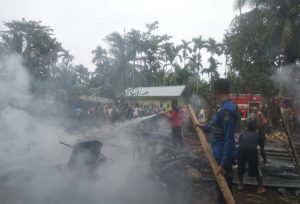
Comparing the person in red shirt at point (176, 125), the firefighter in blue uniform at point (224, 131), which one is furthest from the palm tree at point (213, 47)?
the firefighter in blue uniform at point (224, 131)

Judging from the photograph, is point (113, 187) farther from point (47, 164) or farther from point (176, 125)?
point (176, 125)

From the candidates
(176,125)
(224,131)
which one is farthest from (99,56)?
(224,131)

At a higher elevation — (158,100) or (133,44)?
(133,44)

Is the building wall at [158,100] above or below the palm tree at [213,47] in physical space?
below

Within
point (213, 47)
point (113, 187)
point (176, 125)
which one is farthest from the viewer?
point (213, 47)

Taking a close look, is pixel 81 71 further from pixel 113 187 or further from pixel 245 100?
pixel 113 187

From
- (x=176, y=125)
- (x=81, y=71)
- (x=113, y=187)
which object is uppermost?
(x=81, y=71)

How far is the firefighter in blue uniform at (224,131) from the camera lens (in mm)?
3703

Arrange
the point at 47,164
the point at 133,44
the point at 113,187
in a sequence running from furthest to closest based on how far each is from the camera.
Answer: the point at 133,44
the point at 47,164
the point at 113,187

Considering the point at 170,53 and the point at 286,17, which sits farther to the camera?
the point at 170,53

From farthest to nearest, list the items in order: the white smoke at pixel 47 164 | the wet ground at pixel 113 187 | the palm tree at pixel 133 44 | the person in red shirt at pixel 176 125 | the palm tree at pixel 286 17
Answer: the palm tree at pixel 133 44 → the palm tree at pixel 286 17 → the person in red shirt at pixel 176 125 → the white smoke at pixel 47 164 → the wet ground at pixel 113 187

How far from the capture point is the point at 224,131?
3771 mm

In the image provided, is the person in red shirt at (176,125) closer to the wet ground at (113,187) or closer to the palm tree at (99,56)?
the wet ground at (113,187)

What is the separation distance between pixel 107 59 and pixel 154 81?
1252cm
